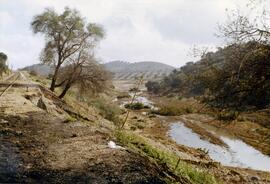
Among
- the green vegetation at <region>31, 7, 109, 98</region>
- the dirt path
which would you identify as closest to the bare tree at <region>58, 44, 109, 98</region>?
the green vegetation at <region>31, 7, 109, 98</region>

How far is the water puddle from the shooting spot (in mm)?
34844

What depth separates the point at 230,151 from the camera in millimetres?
39281

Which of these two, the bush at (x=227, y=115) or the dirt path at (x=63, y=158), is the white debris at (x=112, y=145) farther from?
the bush at (x=227, y=115)

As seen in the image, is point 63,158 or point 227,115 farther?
point 227,115

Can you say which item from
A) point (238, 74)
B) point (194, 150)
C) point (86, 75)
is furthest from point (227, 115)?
point (86, 75)

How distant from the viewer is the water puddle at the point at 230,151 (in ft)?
114

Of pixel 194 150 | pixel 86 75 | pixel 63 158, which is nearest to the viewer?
pixel 63 158

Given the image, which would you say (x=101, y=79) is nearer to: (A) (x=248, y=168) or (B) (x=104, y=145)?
(A) (x=248, y=168)

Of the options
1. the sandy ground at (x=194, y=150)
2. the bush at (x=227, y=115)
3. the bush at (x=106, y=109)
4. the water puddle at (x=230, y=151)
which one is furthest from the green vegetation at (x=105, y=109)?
the bush at (x=227, y=115)

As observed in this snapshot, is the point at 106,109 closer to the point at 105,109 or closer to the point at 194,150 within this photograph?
the point at 105,109

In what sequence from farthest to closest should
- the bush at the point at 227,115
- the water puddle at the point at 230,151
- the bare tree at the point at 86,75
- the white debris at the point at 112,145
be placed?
the bare tree at the point at 86,75, the water puddle at the point at 230,151, the bush at the point at 227,115, the white debris at the point at 112,145

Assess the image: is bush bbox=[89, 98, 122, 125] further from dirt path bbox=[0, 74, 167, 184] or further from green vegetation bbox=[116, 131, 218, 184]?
green vegetation bbox=[116, 131, 218, 184]

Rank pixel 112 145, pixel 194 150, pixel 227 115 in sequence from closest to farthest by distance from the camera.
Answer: pixel 112 145, pixel 227 115, pixel 194 150

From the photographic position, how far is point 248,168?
32.7 meters
